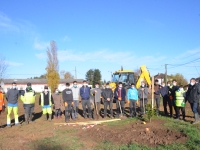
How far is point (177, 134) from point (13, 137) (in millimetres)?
5649

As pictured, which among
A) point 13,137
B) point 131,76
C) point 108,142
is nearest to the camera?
point 108,142

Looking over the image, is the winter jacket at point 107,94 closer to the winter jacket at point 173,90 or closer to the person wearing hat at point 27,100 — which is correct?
the winter jacket at point 173,90

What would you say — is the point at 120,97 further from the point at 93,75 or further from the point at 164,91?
the point at 93,75

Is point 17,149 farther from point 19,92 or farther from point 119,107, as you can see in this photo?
point 119,107

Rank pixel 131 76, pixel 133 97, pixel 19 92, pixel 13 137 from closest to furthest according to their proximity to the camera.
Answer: pixel 13 137
pixel 19 92
pixel 133 97
pixel 131 76

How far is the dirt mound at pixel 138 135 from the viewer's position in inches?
259

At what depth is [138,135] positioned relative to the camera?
23.8 feet

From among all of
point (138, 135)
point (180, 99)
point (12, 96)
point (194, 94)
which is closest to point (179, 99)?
point (180, 99)

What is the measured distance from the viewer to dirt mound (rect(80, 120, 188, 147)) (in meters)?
6.57

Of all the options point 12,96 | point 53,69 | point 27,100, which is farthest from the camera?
point 53,69

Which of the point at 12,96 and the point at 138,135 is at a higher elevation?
the point at 12,96

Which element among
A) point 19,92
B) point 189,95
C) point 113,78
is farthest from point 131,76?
point 19,92

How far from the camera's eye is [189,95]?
30.9 ft

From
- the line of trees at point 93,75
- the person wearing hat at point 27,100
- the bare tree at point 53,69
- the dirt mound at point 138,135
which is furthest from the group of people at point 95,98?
the line of trees at point 93,75
